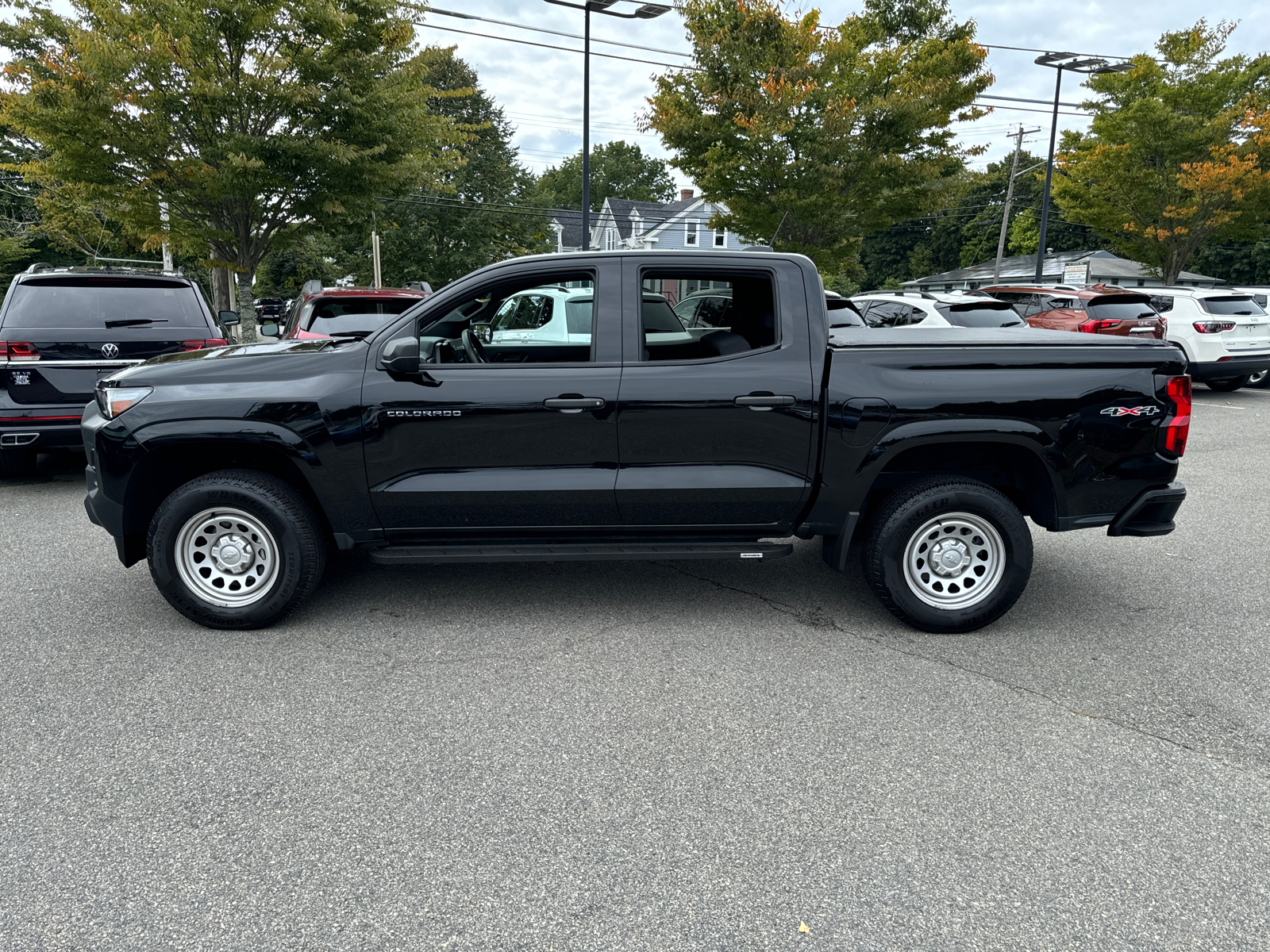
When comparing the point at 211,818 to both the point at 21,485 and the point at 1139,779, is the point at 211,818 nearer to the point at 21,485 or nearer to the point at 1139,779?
the point at 1139,779

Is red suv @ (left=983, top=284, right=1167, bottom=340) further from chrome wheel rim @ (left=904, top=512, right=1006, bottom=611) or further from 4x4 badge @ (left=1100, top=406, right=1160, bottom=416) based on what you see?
chrome wheel rim @ (left=904, top=512, right=1006, bottom=611)

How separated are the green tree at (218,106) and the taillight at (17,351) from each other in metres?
6.33

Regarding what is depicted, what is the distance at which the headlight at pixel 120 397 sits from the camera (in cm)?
424

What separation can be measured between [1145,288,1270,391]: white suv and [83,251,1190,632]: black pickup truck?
11527 millimetres

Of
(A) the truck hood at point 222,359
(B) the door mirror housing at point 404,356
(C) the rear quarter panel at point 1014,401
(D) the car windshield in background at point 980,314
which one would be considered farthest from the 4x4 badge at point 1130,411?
(D) the car windshield in background at point 980,314

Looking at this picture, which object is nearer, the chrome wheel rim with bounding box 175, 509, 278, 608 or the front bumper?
the chrome wheel rim with bounding box 175, 509, 278, 608

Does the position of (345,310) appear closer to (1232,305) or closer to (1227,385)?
(1232,305)

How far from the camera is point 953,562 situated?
14.4 ft

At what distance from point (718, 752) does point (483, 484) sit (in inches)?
69.2

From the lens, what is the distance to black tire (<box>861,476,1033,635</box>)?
4.26 m

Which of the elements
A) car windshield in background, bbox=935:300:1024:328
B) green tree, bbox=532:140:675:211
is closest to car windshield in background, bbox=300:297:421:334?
car windshield in background, bbox=935:300:1024:328

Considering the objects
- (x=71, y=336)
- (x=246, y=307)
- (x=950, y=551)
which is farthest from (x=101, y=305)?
(x=246, y=307)

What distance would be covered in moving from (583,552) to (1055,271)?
203 ft

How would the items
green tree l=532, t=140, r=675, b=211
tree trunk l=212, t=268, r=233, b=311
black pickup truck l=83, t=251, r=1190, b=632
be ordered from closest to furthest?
1. black pickup truck l=83, t=251, r=1190, b=632
2. tree trunk l=212, t=268, r=233, b=311
3. green tree l=532, t=140, r=675, b=211
